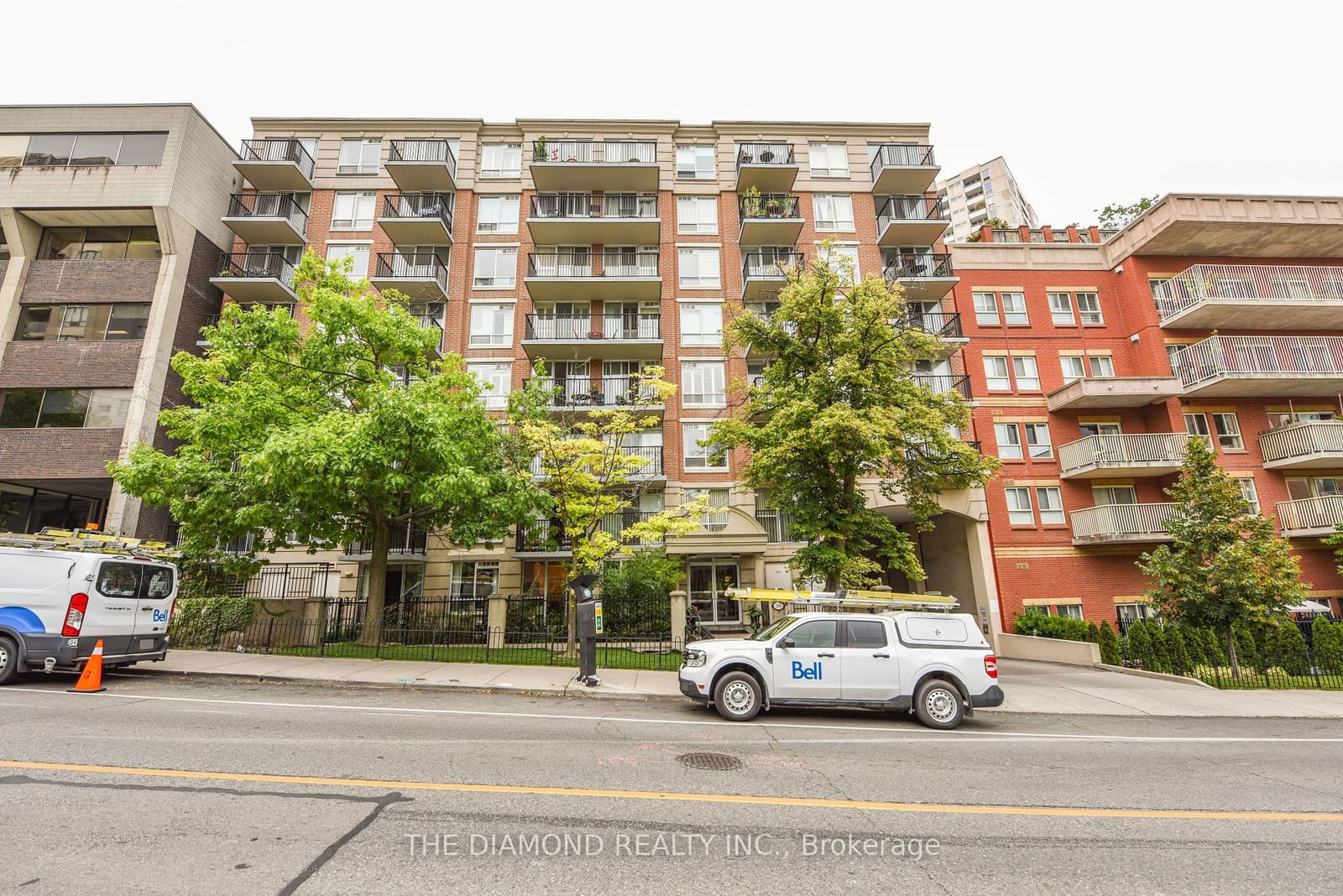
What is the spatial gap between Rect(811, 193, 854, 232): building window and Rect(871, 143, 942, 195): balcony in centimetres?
151

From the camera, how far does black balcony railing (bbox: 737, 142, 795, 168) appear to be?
2702 cm

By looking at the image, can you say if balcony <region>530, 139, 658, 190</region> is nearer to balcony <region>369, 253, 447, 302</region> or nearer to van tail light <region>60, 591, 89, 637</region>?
balcony <region>369, 253, 447, 302</region>

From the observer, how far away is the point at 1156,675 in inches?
589

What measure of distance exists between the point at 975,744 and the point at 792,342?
10064mm

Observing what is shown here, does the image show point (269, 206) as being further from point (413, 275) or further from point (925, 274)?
point (925, 274)

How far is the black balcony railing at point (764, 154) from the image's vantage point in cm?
2702

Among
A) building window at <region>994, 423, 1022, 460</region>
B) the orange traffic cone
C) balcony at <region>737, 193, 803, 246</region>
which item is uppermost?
balcony at <region>737, 193, 803, 246</region>

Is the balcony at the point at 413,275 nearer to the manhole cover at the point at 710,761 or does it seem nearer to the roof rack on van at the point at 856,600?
the roof rack on van at the point at 856,600

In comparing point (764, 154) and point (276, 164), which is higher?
point (764, 154)

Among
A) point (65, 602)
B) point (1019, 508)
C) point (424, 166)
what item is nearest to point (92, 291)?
point (424, 166)

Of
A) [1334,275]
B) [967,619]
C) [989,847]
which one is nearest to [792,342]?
[967,619]

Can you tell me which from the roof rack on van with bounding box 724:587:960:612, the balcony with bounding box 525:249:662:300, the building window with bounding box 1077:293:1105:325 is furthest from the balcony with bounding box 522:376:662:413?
the building window with bounding box 1077:293:1105:325

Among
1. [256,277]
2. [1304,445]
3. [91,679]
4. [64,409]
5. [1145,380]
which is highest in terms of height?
[256,277]

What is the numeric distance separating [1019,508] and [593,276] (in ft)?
65.2
